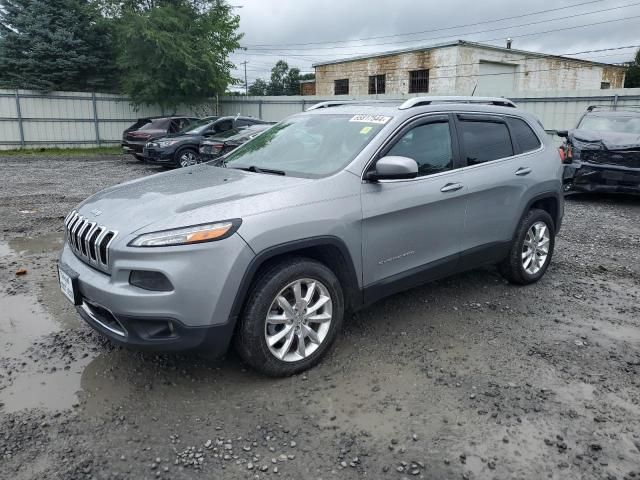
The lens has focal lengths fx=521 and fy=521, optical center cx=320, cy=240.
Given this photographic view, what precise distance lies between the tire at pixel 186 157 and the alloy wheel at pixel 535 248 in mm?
11148

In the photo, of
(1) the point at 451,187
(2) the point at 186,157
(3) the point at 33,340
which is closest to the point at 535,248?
(1) the point at 451,187

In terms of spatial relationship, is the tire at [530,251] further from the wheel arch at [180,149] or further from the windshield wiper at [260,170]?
the wheel arch at [180,149]

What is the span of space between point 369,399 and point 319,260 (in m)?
0.95

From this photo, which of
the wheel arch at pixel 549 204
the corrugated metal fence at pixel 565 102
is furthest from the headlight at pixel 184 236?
the corrugated metal fence at pixel 565 102

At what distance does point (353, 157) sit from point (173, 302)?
1.61 meters

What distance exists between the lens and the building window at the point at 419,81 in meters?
26.5

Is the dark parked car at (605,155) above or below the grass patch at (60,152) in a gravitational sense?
above

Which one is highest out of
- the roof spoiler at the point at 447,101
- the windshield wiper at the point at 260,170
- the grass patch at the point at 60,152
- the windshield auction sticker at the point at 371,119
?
the roof spoiler at the point at 447,101

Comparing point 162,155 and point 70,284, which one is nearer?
point 70,284

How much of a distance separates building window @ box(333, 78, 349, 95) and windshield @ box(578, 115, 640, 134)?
857 inches

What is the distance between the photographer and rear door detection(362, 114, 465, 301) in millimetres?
3629

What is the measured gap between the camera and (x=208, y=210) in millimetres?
3047

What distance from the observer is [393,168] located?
346cm

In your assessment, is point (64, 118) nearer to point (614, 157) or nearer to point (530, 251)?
point (614, 157)
